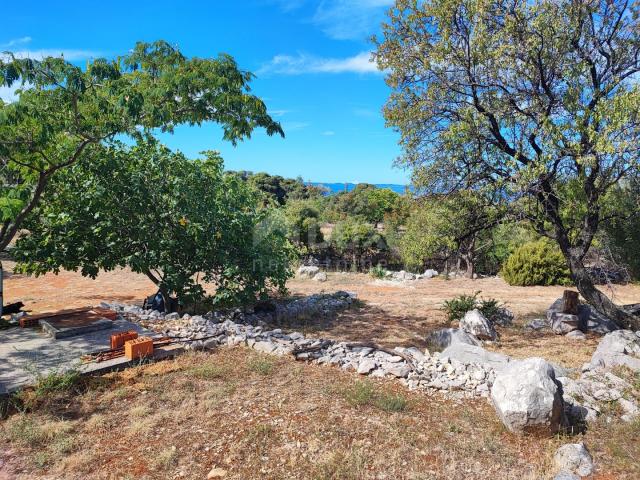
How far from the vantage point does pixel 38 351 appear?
575cm

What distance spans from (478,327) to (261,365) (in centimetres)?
487

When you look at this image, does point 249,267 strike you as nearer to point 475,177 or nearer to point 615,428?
point 475,177

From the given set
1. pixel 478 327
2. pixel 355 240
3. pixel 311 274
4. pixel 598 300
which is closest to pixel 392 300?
pixel 478 327

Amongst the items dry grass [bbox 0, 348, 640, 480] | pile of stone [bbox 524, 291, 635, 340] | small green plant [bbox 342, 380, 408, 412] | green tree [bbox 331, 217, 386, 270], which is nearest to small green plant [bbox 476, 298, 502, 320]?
pile of stone [bbox 524, 291, 635, 340]

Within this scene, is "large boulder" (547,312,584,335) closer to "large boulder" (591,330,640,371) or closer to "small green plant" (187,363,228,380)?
"large boulder" (591,330,640,371)

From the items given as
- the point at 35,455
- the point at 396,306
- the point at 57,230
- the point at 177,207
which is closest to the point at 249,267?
the point at 177,207

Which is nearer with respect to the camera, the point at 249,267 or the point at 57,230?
the point at 57,230

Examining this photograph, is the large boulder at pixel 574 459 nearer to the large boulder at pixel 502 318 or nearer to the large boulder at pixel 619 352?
the large boulder at pixel 619 352

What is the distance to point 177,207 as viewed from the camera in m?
8.25

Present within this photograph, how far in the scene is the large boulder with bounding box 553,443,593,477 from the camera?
3.38 m

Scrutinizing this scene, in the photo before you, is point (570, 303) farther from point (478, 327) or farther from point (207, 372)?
point (207, 372)

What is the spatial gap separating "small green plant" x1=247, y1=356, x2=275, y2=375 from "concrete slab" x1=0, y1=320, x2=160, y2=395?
1917 mm

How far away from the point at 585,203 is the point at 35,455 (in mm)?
8211

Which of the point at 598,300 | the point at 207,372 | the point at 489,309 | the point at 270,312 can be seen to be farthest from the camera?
the point at 270,312
